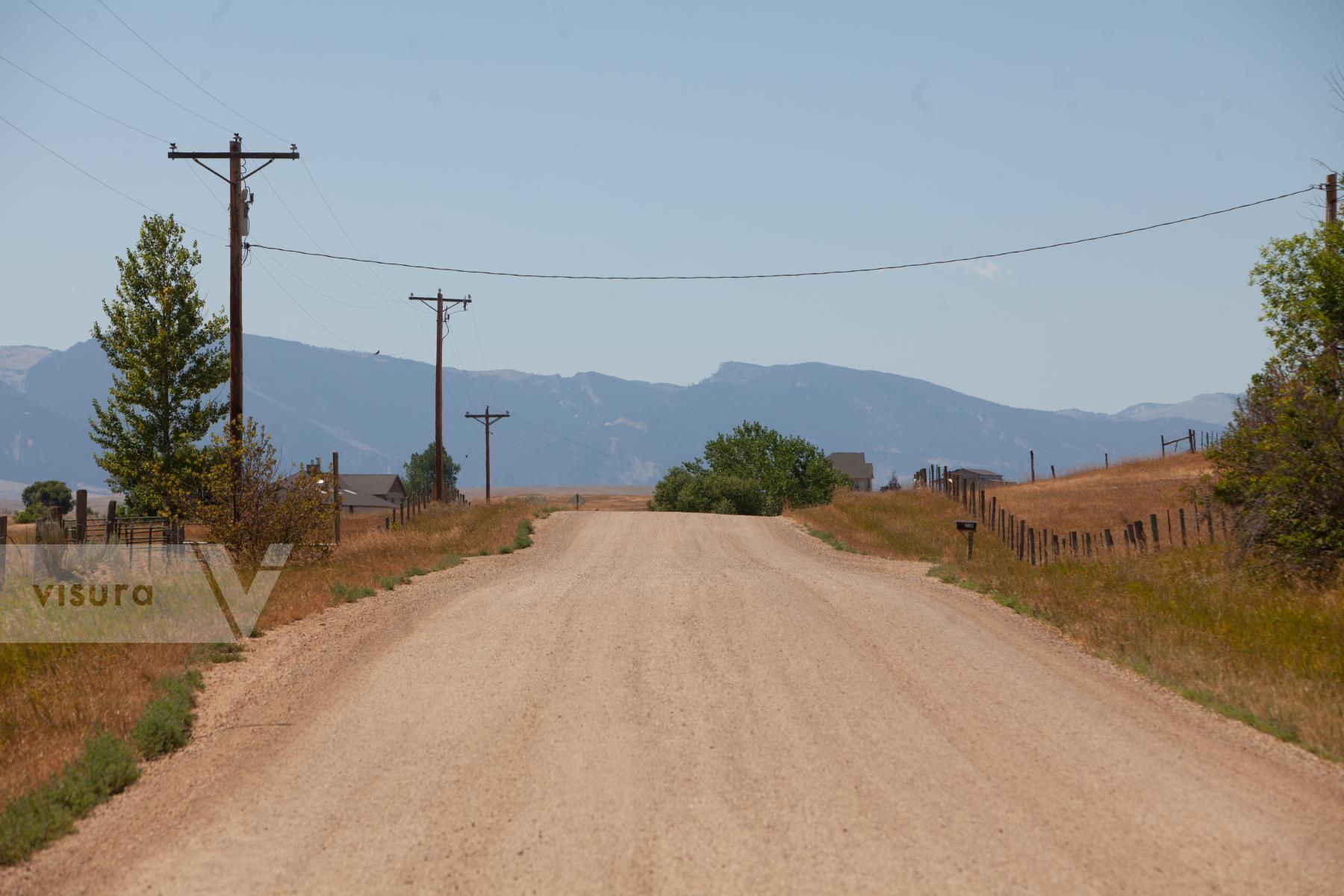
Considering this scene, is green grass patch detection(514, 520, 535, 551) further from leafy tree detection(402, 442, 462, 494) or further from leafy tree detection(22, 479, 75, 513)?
leafy tree detection(402, 442, 462, 494)

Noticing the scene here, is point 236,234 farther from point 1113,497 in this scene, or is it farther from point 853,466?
point 853,466

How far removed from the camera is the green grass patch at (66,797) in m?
6.75

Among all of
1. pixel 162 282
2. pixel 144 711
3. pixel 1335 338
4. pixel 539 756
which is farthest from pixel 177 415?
pixel 1335 338

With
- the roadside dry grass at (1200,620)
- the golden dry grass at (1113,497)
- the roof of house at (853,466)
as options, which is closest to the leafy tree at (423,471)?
the roof of house at (853,466)

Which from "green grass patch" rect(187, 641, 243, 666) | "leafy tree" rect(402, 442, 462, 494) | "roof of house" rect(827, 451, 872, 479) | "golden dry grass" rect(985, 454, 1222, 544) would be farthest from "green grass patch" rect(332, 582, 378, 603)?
"roof of house" rect(827, 451, 872, 479)

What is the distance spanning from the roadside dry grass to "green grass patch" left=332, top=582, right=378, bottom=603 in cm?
1144

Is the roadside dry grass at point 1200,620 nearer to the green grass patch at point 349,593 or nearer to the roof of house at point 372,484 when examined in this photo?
the green grass patch at point 349,593

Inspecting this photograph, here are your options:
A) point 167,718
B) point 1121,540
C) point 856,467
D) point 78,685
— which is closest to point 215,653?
point 78,685

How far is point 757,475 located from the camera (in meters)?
80.2

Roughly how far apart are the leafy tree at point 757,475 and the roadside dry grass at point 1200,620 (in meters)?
39.2

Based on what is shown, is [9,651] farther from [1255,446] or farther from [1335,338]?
[1335,338]

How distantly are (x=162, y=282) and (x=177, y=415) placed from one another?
212 inches

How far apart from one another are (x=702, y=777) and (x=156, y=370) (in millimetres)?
34783

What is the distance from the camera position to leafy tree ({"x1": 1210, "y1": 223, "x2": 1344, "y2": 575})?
16.4m
